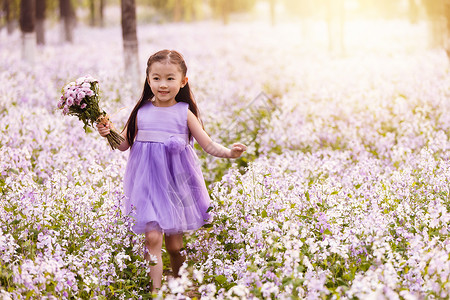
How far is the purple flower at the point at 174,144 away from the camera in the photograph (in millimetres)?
4773

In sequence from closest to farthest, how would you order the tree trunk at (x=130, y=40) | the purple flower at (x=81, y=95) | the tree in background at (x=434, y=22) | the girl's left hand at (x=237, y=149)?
the purple flower at (x=81, y=95), the girl's left hand at (x=237, y=149), the tree trunk at (x=130, y=40), the tree in background at (x=434, y=22)

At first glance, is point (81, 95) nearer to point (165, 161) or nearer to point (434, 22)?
point (165, 161)

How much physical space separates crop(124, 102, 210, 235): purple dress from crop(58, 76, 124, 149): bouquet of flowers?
0.31 meters

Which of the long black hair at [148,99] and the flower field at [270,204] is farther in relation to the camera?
the long black hair at [148,99]

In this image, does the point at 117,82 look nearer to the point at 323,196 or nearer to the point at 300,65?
the point at 300,65

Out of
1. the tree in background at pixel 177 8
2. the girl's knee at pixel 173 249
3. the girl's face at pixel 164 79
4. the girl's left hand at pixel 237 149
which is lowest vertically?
the girl's knee at pixel 173 249

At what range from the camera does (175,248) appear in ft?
16.3

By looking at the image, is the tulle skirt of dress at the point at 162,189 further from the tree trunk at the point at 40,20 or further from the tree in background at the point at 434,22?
the tree trunk at the point at 40,20

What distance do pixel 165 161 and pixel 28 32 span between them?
13.2 metres

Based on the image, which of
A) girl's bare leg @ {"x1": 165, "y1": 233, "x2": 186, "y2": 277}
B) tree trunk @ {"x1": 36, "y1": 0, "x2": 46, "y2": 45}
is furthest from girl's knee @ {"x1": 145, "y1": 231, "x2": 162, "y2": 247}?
tree trunk @ {"x1": 36, "y1": 0, "x2": 46, "y2": 45}

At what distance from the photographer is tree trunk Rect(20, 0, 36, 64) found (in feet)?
52.1

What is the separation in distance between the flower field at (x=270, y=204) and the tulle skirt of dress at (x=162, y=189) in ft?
0.67

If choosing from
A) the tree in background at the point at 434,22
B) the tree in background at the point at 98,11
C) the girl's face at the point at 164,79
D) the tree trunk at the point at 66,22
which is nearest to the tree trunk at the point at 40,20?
the tree trunk at the point at 66,22

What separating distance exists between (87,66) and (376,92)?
349 inches
